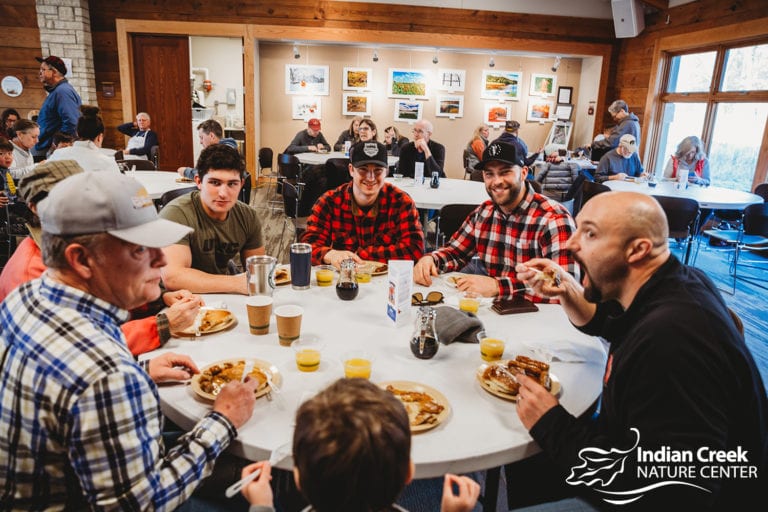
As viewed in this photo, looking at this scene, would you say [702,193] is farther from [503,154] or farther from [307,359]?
[307,359]

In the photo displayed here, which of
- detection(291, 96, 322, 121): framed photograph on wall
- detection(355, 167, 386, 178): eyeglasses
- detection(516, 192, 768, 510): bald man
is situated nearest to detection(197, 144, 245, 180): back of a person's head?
detection(355, 167, 386, 178): eyeglasses

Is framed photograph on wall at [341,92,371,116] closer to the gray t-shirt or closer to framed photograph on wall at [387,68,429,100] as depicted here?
framed photograph on wall at [387,68,429,100]

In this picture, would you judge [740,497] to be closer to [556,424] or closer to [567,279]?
[556,424]

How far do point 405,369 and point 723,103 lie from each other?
27.6ft

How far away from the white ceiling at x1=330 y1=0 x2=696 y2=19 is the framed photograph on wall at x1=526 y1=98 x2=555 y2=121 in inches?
68.9

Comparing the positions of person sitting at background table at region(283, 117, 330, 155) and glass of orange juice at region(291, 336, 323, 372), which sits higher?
person sitting at background table at region(283, 117, 330, 155)

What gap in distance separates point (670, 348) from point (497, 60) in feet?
34.6

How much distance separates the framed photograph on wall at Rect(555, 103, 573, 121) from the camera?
431 inches

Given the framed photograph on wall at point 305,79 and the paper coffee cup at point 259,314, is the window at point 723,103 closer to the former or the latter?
the framed photograph on wall at point 305,79

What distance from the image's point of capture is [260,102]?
1020cm

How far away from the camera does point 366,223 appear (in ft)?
10.2

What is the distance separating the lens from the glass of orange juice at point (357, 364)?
4.92ft

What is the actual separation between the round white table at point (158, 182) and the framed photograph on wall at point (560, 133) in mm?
8323

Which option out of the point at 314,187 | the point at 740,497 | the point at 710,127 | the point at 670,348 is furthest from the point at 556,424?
the point at 710,127
